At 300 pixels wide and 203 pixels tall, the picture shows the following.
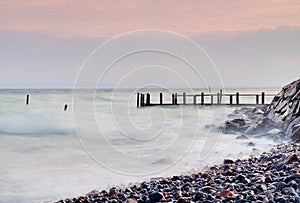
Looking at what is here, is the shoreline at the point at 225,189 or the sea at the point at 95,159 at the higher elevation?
the shoreline at the point at 225,189

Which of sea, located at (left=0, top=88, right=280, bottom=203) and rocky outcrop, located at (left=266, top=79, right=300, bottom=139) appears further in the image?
rocky outcrop, located at (left=266, top=79, right=300, bottom=139)

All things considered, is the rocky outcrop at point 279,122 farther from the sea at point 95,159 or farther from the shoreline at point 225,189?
the shoreline at point 225,189

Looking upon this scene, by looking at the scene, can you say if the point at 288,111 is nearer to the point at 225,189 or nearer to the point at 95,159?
the point at 95,159

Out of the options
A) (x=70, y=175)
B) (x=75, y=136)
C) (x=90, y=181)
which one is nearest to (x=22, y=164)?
(x=70, y=175)

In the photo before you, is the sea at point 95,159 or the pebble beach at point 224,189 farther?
the sea at point 95,159

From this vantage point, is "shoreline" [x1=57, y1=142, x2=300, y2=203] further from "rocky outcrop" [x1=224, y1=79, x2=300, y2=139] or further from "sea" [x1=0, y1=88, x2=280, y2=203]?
"rocky outcrop" [x1=224, y1=79, x2=300, y2=139]

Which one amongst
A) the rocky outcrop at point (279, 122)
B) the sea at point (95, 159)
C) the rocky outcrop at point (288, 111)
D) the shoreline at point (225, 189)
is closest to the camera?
the shoreline at point (225, 189)

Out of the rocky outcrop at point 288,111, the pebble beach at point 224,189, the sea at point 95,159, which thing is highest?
the rocky outcrop at point 288,111

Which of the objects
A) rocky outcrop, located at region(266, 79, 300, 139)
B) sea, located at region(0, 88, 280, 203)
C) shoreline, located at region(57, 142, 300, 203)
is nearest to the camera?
shoreline, located at region(57, 142, 300, 203)

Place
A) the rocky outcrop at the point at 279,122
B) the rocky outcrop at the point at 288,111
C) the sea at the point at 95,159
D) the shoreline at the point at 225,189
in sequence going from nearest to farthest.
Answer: the shoreline at the point at 225,189 → the sea at the point at 95,159 → the rocky outcrop at the point at 288,111 → the rocky outcrop at the point at 279,122

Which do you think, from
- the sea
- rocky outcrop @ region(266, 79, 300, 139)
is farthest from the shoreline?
rocky outcrop @ region(266, 79, 300, 139)

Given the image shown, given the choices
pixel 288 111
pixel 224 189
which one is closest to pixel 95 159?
pixel 224 189

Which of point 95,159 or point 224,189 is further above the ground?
point 224,189

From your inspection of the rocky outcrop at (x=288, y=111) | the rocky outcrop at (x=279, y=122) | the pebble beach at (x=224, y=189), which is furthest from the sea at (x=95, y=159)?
the pebble beach at (x=224, y=189)
